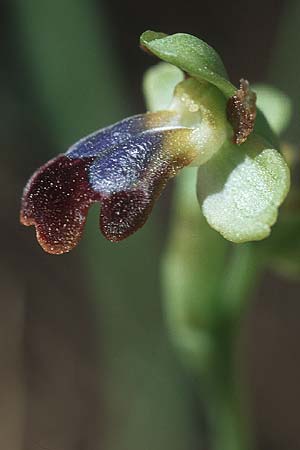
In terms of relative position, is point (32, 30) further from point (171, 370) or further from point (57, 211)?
point (57, 211)

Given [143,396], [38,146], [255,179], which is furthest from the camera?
[38,146]

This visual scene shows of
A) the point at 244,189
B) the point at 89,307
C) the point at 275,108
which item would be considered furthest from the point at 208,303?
the point at 89,307

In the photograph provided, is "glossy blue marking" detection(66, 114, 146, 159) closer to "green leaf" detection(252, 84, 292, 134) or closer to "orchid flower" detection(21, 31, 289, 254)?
"orchid flower" detection(21, 31, 289, 254)

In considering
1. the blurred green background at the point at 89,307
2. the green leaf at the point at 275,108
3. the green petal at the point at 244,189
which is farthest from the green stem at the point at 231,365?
the blurred green background at the point at 89,307

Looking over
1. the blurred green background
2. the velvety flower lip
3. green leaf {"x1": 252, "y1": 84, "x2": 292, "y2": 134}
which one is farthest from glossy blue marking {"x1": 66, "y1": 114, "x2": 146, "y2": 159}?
the blurred green background

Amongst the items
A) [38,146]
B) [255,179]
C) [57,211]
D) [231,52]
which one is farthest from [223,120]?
[231,52]

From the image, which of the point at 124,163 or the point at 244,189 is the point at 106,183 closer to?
the point at 124,163
